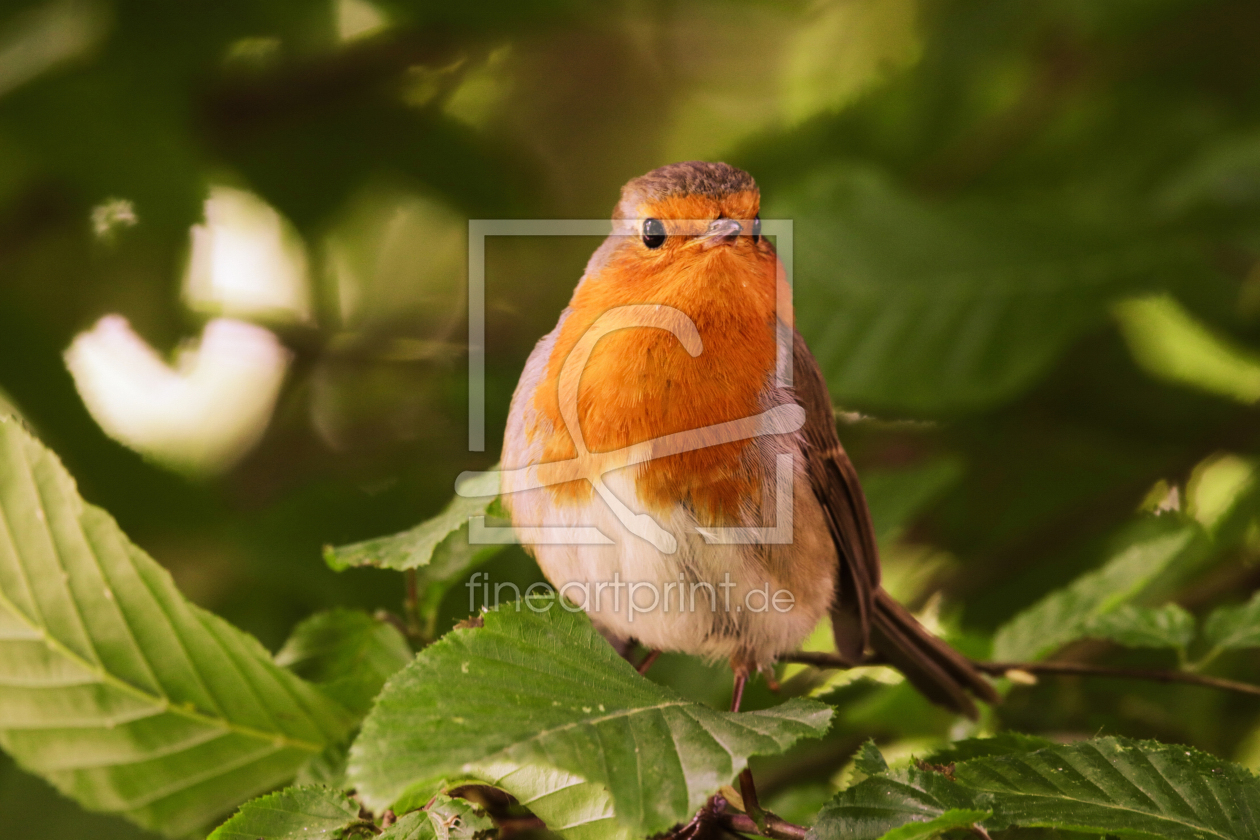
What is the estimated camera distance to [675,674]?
2623mm

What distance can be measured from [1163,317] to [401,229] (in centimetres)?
318

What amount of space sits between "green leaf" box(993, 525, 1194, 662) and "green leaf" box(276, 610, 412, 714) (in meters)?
1.37

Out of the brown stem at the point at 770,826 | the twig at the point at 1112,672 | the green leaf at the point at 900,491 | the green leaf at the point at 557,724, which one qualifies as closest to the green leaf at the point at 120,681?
the green leaf at the point at 557,724

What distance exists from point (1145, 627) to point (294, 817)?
65.7 inches

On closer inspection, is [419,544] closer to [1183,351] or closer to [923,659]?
[923,659]

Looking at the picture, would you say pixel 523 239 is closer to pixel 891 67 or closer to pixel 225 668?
pixel 891 67

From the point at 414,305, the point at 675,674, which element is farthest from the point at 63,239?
the point at 675,674

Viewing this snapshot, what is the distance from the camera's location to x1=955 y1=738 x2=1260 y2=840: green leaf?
1.28 metres

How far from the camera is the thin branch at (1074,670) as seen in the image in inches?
74.9

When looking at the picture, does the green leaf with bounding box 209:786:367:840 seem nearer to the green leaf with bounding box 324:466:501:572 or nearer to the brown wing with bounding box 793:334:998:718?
the green leaf with bounding box 324:466:501:572

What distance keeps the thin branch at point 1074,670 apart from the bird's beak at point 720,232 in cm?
87

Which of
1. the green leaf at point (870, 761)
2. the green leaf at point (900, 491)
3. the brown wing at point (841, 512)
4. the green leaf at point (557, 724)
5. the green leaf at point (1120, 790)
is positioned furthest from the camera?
the green leaf at point (900, 491)

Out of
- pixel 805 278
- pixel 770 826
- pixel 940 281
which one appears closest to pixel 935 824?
pixel 770 826

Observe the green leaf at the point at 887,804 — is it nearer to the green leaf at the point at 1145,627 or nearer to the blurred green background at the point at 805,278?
the green leaf at the point at 1145,627
